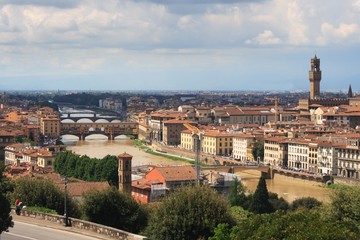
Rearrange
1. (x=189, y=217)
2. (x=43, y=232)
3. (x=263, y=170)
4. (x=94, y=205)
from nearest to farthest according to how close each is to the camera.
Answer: (x=43, y=232), (x=189, y=217), (x=94, y=205), (x=263, y=170)

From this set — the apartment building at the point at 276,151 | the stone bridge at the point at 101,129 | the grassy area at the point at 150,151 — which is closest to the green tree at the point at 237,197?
A: the apartment building at the point at 276,151

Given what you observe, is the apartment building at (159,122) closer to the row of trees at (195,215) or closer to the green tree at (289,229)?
→ the row of trees at (195,215)

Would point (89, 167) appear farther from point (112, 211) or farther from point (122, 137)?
point (122, 137)

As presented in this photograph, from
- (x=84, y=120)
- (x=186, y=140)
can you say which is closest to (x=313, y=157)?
(x=186, y=140)

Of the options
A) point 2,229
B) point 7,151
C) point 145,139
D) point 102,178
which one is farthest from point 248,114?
point 2,229

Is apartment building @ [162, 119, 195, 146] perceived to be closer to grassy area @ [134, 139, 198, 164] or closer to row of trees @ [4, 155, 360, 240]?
grassy area @ [134, 139, 198, 164]

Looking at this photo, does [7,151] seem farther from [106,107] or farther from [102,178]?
[106,107]
